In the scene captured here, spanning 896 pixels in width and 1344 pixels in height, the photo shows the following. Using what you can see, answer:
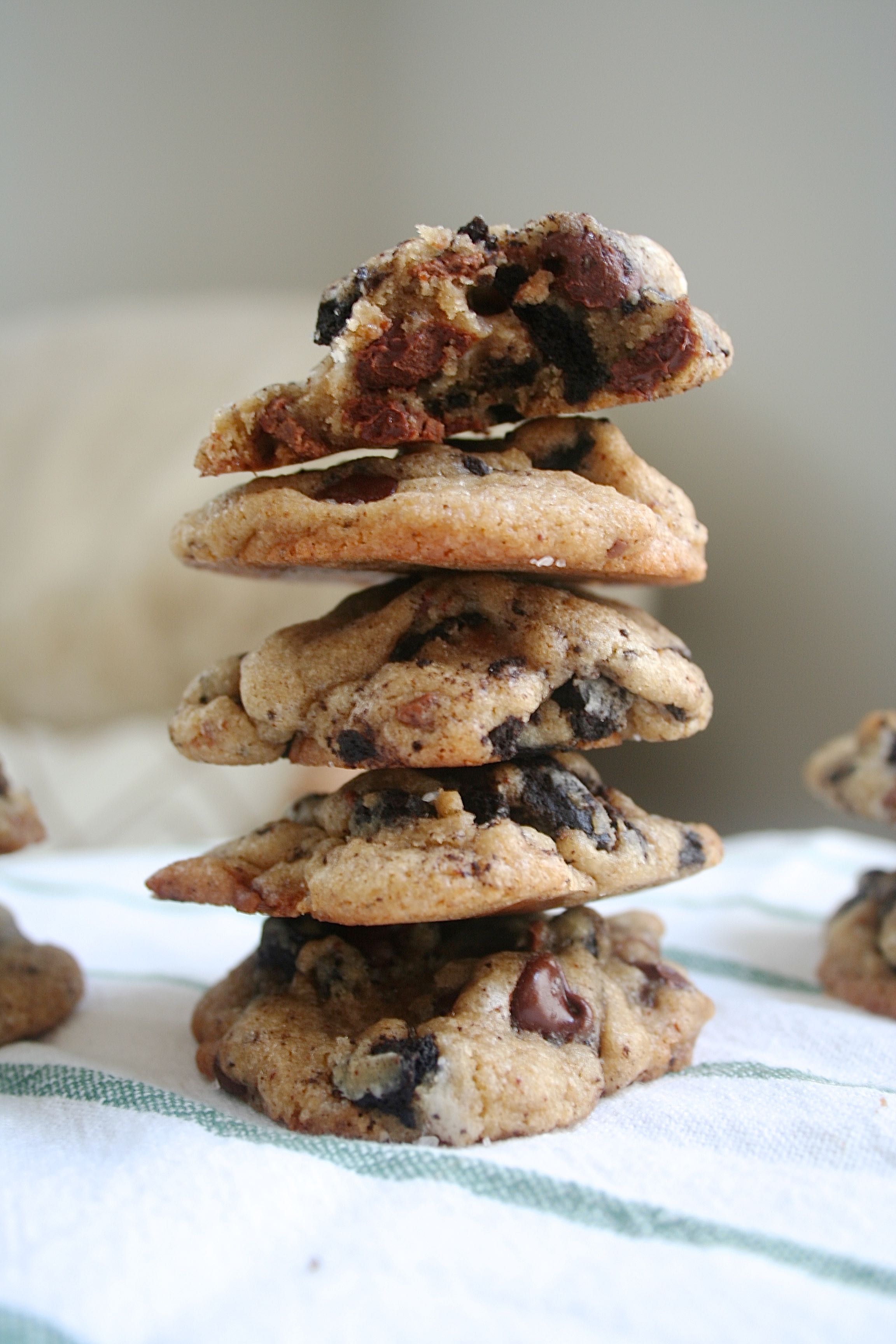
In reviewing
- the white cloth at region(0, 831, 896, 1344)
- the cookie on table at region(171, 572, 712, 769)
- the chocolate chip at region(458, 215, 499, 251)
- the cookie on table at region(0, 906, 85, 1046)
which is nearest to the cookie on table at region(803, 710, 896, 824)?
the white cloth at region(0, 831, 896, 1344)

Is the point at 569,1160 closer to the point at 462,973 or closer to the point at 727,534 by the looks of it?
the point at 462,973

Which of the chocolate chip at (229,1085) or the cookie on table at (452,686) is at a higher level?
the cookie on table at (452,686)

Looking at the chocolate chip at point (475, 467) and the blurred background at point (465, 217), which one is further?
the blurred background at point (465, 217)

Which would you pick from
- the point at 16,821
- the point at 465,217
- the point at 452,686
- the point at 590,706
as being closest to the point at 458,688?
the point at 452,686

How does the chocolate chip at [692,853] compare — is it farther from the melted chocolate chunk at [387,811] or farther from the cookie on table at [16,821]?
the cookie on table at [16,821]

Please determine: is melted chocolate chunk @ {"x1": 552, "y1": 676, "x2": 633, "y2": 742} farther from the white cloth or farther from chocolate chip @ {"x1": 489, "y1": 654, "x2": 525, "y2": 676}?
the white cloth

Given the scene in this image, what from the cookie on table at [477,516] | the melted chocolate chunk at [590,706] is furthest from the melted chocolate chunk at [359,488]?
the melted chocolate chunk at [590,706]

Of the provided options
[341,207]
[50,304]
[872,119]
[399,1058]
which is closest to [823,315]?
[872,119]
